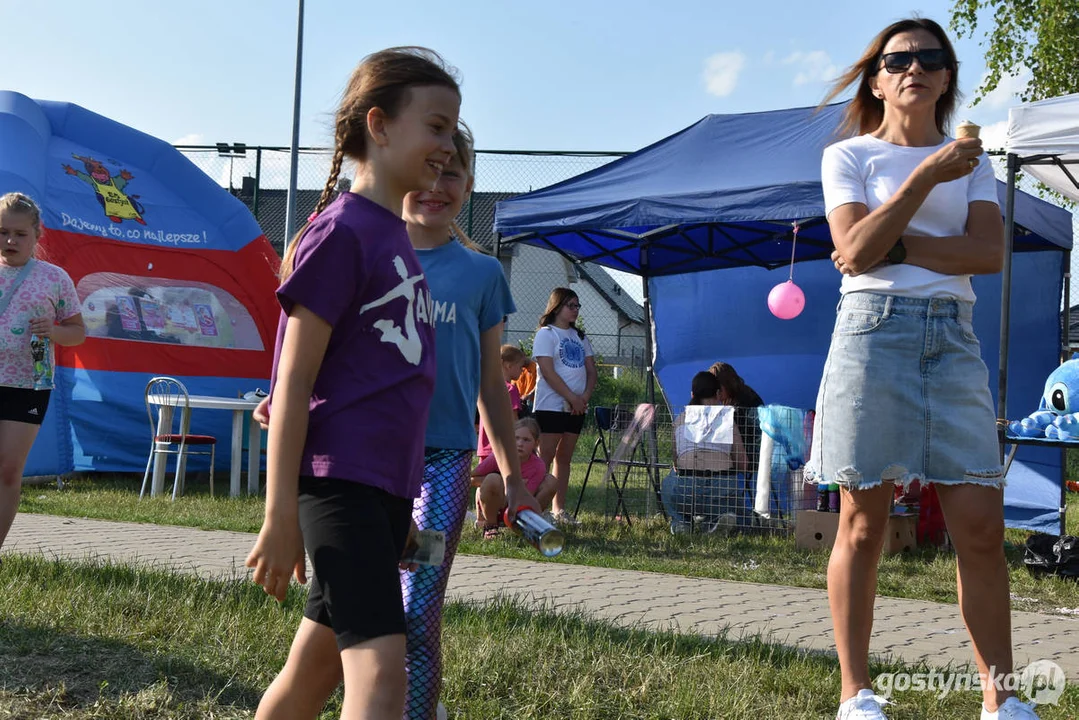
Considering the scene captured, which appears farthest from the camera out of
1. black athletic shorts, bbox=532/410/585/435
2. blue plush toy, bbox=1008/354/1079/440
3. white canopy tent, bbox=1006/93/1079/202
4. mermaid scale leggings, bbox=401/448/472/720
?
black athletic shorts, bbox=532/410/585/435

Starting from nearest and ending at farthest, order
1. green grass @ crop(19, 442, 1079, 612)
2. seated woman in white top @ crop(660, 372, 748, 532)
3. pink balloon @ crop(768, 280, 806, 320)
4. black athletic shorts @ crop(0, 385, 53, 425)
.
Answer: black athletic shorts @ crop(0, 385, 53, 425) → green grass @ crop(19, 442, 1079, 612) → seated woman in white top @ crop(660, 372, 748, 532) → pink balloon @ crop(768, 280, 806, 320)

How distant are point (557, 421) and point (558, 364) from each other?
18.8 inches

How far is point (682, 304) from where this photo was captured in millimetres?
12266

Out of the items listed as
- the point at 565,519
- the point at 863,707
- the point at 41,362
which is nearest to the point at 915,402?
the point at 863,707

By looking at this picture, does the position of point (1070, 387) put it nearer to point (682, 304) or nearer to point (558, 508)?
point (558, 508)

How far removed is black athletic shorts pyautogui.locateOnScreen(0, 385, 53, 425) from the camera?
203 inches

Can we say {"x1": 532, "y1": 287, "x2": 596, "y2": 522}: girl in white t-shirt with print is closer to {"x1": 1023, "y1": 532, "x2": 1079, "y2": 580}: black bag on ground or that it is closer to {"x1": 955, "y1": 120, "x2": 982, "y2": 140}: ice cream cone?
{"x1": 1023, "y1": 532, "x2": 1079, "y2": 580}: black bag on ground

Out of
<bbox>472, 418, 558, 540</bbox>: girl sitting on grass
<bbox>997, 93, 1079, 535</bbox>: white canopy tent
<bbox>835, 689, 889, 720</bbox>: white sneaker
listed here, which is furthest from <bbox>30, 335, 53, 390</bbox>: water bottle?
<bbox>997, 93, 1079, 535</bbox>: white canopy tent

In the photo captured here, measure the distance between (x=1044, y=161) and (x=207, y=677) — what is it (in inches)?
260

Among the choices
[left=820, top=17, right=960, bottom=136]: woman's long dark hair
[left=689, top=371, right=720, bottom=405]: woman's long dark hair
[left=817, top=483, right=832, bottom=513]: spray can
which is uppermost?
[left=820, top=17, right=960, bottom=136]: woman's long dark hair

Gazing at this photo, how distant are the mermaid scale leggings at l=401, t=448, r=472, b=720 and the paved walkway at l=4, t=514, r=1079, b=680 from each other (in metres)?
2.15

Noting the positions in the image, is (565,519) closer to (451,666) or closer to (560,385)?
(560,385)

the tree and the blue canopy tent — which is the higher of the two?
the tree

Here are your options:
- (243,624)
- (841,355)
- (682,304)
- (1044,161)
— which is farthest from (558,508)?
(841,355)
